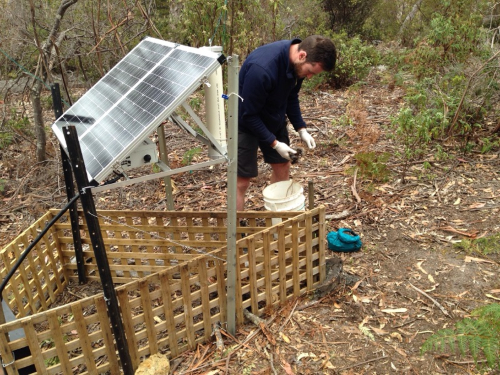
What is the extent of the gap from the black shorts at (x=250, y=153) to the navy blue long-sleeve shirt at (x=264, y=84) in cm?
9

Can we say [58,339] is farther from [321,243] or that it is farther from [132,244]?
[321,243]

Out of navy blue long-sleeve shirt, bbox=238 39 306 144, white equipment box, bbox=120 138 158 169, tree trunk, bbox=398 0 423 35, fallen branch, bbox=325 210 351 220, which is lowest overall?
fallen branch, bbox=325 210 351 220

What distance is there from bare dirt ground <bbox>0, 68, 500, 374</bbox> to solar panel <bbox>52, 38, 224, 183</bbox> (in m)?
1.56

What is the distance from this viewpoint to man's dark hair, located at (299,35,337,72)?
121 inches

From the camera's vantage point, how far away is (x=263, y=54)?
3236 mm

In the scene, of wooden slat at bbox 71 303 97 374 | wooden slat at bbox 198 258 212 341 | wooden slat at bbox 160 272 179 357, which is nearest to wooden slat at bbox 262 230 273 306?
wooden slat at bbox 198 258 212 341

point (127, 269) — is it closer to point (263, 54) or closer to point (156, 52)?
point (156, 52)

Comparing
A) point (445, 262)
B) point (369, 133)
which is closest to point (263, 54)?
point (445, 262)

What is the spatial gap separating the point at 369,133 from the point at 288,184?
2.67m

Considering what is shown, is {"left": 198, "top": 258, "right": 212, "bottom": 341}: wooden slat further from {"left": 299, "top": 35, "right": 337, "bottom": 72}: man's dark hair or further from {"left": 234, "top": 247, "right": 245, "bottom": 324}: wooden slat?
{"left": 299, "top": 35, "right": 337, "bottom": 72}: man's dark hair

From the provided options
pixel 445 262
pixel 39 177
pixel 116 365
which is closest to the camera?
pixel 116 365

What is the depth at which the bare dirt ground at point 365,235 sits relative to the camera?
2.81 meters

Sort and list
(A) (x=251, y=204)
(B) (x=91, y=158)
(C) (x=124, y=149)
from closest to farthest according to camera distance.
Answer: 1. (C) (x=124, y=149)
2. (B) (x=91, y=158)
3. (A) (x=251, y=204)

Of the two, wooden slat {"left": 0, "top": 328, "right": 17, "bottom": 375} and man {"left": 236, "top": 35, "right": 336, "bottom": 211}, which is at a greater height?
man {"left": 236, "top": 35, "right": 336, "bottom": 211}
